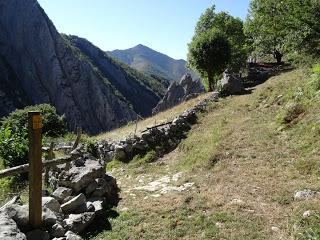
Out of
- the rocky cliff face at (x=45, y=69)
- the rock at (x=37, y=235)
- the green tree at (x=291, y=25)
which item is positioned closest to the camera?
the rock at (x=37, y=235)

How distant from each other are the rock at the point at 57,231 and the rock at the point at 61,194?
2787 millimetres

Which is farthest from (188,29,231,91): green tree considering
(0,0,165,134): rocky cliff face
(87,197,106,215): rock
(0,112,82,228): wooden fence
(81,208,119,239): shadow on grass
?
(0,0,165,134): rocky cliff face

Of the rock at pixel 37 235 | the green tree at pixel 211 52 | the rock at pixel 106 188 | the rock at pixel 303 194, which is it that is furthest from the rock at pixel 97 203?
the green tree at pixel 211 52

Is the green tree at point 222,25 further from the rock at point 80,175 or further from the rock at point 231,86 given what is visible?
the rock at point 80,175

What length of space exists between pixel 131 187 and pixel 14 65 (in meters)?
135

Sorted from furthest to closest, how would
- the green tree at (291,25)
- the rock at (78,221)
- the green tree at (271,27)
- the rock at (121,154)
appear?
1. the green tree at (271,27)
2. the green tree at (291,25)
3. the rock at (121,154)
4. the rock at (78,221)

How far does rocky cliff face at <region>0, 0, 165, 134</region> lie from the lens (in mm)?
136750

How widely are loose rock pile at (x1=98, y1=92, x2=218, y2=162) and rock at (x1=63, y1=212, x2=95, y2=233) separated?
396 inches

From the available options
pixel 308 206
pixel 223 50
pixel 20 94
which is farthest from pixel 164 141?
pixel 20 94

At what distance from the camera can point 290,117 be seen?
20469mm

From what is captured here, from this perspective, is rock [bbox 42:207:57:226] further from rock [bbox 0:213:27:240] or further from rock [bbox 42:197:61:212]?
rock [bbox 0:213:27:240]

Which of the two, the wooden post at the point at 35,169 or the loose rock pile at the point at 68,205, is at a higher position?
the wooden post at the point at 35,169

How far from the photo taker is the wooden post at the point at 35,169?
33.1ft

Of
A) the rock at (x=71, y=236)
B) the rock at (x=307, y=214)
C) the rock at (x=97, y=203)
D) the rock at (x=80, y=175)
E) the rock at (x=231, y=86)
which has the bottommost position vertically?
the rock at (x=307, y=214)
